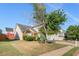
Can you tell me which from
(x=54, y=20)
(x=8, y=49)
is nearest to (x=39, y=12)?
(x=54, y=20)

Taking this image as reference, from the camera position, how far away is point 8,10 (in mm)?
4516

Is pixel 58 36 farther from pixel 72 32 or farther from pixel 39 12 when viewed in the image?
pixel 39 12

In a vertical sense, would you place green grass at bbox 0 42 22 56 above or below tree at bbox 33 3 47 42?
below

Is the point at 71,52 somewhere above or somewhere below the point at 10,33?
below

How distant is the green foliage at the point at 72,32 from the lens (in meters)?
4.49

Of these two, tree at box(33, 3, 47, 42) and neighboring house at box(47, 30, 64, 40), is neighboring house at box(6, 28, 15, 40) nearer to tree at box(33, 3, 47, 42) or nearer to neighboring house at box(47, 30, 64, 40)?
tree at box(33, 3, 47, 42)

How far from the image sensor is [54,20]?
14.8ft

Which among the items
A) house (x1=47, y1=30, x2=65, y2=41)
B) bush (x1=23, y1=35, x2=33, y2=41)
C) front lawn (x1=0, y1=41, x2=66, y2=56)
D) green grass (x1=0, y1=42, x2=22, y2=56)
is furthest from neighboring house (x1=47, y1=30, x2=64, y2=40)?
green grass (x1=0, y1=42, x2=22, y2=56)

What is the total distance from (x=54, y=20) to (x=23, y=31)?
0.35m

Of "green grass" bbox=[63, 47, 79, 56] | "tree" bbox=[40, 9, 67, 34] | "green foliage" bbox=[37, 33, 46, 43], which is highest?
"tree" bbox=[40, 9, 67, 34]

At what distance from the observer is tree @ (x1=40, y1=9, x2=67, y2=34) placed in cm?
450

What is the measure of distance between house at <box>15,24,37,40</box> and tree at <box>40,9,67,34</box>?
101 mm

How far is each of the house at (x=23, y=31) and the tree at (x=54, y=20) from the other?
10 centimetres

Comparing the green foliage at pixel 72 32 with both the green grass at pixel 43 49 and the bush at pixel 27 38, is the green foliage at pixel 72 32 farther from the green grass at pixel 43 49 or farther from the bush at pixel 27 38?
the bush at pixel 27 38
